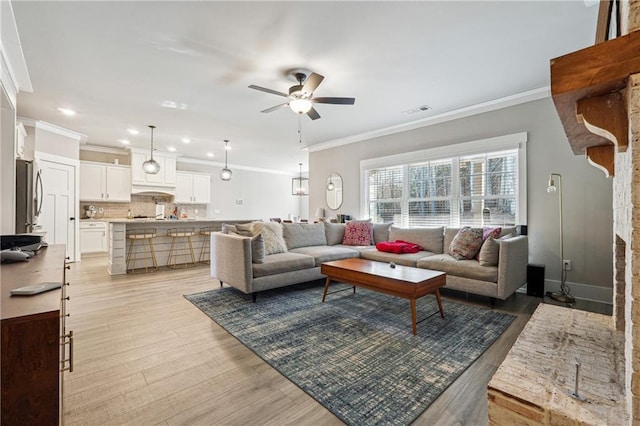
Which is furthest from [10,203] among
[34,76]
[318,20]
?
[318,20]

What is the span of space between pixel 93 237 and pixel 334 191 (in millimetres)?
5747

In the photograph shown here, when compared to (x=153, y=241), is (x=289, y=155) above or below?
above

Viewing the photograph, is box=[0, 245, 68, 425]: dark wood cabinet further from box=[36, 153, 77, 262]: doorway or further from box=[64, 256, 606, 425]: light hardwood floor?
box=[36, 153, 77, 262]: doorway

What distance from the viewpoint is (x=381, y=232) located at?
512cm

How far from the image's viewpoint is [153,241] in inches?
214

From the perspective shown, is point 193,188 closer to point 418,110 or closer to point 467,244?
point 418,110

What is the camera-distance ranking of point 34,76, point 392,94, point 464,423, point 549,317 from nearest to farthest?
1. point 464,423
2. point 549,317
3. point 34,76
4. point 392,94

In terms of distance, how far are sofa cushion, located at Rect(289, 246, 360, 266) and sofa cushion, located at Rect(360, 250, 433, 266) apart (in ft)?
0.63

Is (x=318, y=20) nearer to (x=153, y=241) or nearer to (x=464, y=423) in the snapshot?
(x=464, y=423)

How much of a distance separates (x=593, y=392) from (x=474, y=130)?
4205mm

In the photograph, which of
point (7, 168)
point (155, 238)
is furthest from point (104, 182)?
point (7, 168)

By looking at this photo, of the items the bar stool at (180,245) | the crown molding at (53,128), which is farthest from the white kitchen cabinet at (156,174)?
the bar stool at (180,245)

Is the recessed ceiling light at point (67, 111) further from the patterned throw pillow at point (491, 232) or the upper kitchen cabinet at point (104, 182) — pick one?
the patterned throw pillow at point (491, 232)

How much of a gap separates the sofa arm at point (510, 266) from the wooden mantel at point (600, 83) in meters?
2.52
